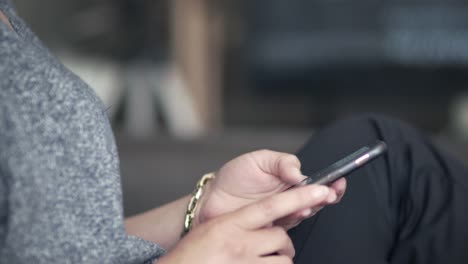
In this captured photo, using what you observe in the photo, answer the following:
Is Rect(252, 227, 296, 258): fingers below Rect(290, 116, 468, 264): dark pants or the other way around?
the other way around

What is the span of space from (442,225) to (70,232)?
0.47 metres

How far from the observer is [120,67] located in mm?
3590

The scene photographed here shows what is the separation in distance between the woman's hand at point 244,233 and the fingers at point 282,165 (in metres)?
0.07

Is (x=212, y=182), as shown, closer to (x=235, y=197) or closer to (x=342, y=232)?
(x=235, y=197)

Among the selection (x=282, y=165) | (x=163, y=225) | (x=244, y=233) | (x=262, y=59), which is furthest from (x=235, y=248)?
(x=262, y=59)

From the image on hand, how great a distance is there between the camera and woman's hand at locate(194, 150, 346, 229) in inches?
28.8

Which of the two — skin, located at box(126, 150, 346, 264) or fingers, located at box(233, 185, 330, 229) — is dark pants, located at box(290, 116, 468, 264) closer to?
skin, located at box(126, 150, 346, 264)

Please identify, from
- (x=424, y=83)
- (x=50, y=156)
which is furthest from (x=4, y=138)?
(x=424, y=83)

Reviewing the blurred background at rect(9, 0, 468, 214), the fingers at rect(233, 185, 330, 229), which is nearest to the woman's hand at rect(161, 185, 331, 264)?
the fingers at rect(233, 185, 330, 229)

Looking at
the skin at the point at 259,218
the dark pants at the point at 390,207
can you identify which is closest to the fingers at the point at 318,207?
the skin at the point at 259,218

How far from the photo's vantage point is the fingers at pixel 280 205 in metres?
0.63

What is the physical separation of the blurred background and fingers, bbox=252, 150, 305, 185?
2415mm

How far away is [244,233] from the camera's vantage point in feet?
2.11

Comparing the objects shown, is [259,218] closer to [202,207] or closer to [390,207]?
[202,207]
